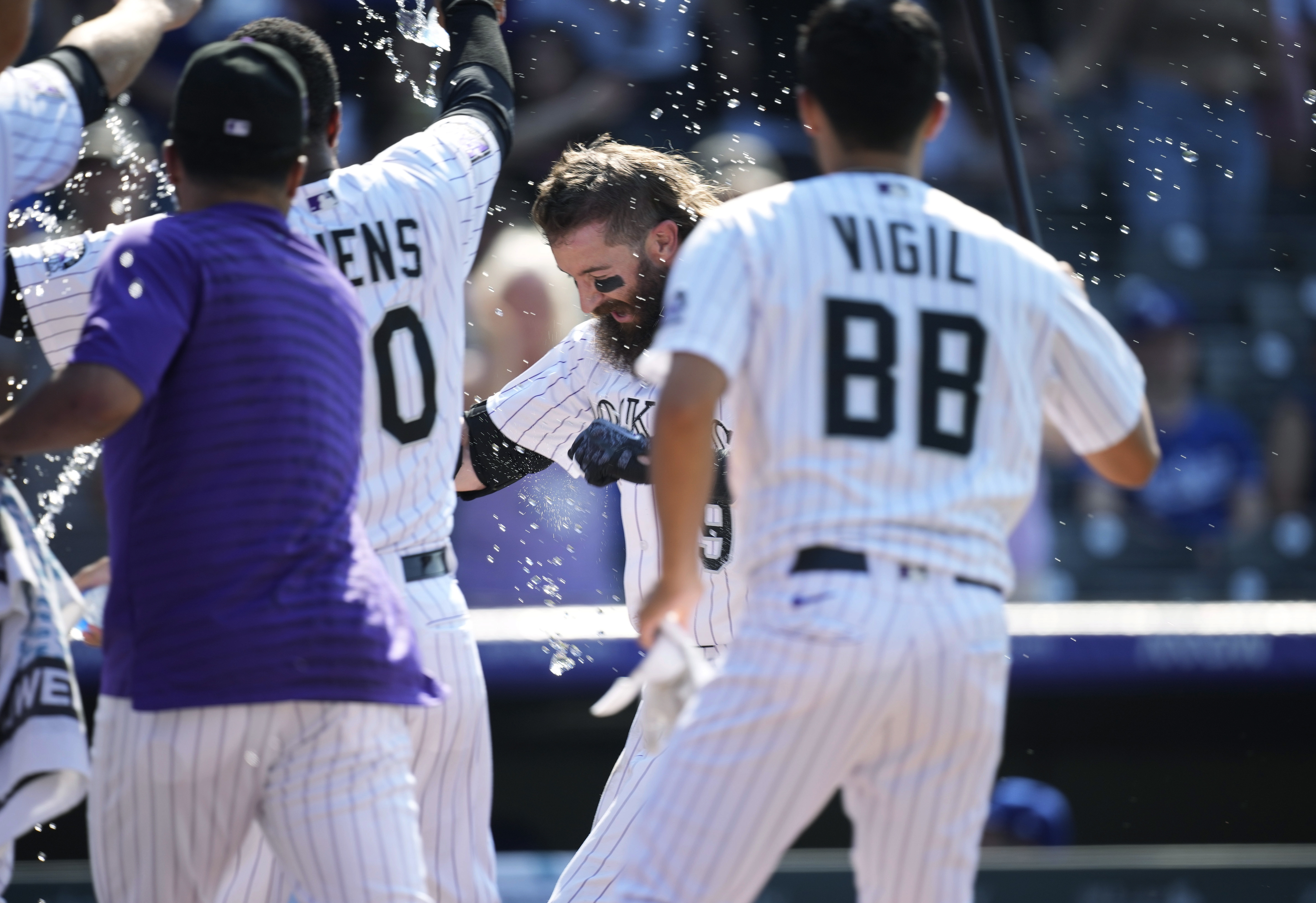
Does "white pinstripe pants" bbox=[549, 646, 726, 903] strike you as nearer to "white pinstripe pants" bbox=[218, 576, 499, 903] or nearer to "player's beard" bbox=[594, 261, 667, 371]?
"white pinstripe pants" bbox=[218, 576, 499, 903]

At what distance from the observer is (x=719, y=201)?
12.6ft

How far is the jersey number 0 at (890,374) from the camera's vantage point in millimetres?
2180

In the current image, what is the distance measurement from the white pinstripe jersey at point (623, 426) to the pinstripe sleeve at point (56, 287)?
3.74 ft

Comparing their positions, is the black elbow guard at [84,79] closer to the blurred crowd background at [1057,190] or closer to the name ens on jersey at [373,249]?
the name ens on jersey at [373,249]

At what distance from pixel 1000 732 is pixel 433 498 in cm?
125

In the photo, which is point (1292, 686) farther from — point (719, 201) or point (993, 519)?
point (993, 519)

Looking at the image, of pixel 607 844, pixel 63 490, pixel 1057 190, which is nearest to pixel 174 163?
pixel 607 844

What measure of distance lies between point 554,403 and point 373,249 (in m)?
0.98

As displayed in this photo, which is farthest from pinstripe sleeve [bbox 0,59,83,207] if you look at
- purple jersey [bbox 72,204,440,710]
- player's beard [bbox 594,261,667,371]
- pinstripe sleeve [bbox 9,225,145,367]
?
player's beard [bbox 594,261,667,371]

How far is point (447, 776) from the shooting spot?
2.95 metres

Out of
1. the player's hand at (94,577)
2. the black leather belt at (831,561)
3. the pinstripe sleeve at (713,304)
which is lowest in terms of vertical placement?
the player's hand at (94,577)

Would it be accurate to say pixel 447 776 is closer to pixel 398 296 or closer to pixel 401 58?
pixel 398 296

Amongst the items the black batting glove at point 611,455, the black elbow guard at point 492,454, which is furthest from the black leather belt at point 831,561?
the black elbow guard at point 492,454

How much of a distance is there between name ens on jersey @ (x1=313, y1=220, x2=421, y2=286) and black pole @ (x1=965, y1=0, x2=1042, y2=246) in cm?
125
